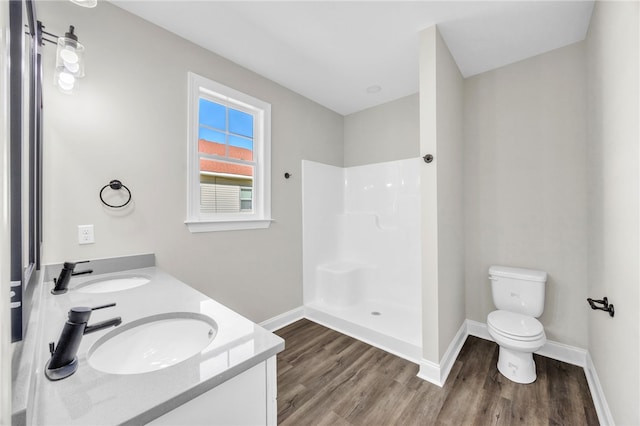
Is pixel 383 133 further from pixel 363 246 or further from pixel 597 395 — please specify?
pixel 597 395

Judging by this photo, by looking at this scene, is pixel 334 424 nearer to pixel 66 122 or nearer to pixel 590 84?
pixel 66 122

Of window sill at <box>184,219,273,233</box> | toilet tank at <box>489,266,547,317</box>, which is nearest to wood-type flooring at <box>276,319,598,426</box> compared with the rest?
toilet tank at <box>489,266,547,317</box>

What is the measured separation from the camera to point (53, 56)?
1504 mm

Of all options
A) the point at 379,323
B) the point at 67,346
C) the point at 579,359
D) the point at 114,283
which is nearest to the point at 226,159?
the point at 114,283

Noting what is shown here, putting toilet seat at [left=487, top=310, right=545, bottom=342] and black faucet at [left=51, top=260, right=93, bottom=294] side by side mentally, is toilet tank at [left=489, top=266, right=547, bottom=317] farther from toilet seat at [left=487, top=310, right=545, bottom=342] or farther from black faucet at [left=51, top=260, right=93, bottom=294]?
black faucet at [left=51, top=260, right=93, bottom=294]

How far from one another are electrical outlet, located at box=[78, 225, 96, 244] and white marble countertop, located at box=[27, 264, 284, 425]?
22.7 inches

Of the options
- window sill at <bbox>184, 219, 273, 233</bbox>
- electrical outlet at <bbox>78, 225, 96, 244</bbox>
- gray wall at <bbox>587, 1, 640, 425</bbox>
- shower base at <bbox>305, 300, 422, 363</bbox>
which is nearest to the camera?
gray wall at <bbox>587, 1, 640, 425</bbox>

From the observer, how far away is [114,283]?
1574 millimetres

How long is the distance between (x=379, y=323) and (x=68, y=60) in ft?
9.46

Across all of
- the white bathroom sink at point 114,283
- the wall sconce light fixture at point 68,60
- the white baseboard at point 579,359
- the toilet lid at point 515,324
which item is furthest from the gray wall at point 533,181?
the wall sconce light fixture at point 68,60

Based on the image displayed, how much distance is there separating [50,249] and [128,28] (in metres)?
1.51

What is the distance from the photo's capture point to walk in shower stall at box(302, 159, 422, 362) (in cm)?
291

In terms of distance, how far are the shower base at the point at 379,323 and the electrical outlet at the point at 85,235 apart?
2076mm

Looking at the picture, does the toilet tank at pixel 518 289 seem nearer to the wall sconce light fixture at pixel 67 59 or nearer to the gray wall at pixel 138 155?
the gray wall at pixel 138 155
